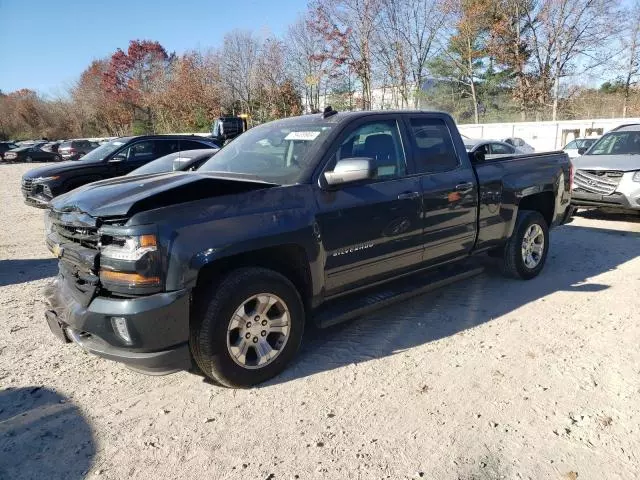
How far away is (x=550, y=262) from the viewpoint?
20.9 ft

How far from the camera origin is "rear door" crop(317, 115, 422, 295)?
3.61m

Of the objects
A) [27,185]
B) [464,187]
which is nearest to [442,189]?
[464,187]

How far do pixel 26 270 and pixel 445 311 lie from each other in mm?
5305

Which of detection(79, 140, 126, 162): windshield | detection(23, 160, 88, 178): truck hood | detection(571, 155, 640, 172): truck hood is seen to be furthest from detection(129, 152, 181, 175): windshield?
detection(571, 155, 640, 172): truck hood

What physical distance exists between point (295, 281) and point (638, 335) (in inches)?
115

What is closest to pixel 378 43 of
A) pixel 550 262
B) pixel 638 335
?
pixel 550 262

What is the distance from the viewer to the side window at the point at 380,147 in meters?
3.88

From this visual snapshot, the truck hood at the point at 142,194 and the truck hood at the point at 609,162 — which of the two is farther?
the truck hood at the point at 609,162

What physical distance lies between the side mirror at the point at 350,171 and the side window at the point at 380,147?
0.34 meters

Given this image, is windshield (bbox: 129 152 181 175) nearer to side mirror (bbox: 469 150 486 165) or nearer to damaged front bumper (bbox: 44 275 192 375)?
side mirror (bbox: 469 150 486 165)

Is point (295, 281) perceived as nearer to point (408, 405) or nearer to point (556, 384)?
point (408, 405)

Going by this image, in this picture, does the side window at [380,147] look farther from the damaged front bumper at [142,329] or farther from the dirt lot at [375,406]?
the damaged front bumper at [142,329]

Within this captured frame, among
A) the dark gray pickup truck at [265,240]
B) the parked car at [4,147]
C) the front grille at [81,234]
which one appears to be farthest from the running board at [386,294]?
the parked car at [4,147]

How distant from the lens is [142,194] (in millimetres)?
3059
